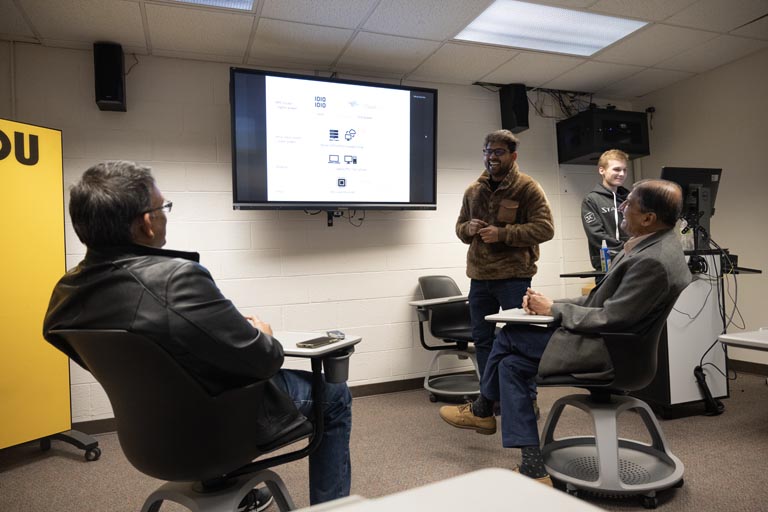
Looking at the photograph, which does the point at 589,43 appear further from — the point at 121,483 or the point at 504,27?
the point at 121,483

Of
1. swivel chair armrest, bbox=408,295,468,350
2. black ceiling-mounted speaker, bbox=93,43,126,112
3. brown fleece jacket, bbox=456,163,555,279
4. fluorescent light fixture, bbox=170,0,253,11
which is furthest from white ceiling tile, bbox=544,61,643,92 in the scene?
black ceiling-mounted speaker, bbox=93,43,126,112

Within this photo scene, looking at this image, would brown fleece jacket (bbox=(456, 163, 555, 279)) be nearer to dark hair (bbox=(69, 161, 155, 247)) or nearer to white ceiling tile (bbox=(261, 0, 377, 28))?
white ceiling tile (bbox=(261, 0, 377, 28))

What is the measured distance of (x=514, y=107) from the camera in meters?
4.04

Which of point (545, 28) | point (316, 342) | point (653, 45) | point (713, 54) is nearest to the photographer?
point (316, 342)

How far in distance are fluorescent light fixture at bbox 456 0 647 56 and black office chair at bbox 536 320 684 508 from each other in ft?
7.15

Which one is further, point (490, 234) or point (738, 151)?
point (738, 151)

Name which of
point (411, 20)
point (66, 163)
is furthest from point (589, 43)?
point (66, 163)

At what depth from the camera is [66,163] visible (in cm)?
304

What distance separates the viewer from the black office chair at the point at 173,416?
1.07 meters

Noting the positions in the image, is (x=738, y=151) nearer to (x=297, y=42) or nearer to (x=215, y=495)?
(x=297, y=42)

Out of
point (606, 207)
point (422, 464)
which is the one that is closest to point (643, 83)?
point (606, 207)

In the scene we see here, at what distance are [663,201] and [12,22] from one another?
3.55 meters

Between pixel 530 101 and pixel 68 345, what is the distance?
410 centimetres

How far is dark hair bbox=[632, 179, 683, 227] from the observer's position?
1891mm
